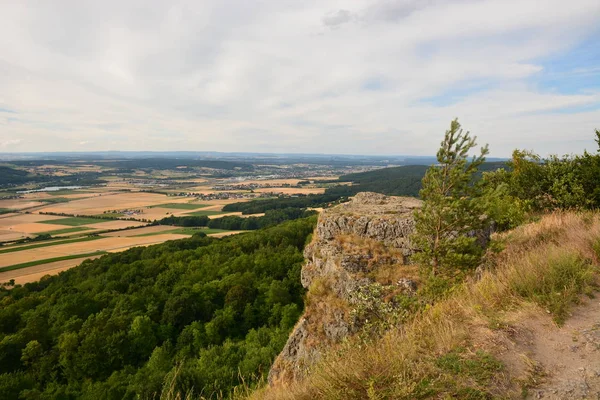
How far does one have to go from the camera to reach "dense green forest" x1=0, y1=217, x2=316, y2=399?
2105 cm

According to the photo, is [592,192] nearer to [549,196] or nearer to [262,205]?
[549,196]

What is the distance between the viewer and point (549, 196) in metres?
17.1

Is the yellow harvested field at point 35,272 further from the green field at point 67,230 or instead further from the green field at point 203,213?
the green field at point 203,213

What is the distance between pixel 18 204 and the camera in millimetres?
103000

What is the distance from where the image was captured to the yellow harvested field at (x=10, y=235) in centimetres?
6184

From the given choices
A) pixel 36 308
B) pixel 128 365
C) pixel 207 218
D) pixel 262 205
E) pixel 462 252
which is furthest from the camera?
pixel 262 205

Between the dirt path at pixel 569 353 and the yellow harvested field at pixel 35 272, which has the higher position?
the dirt path at pixel 569 353

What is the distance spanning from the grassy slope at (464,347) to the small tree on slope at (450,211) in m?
1.87

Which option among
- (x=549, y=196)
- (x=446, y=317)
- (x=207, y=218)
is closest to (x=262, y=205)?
(x=207, y=218)

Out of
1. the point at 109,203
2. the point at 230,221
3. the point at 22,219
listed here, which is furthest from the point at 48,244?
the point at 109,203

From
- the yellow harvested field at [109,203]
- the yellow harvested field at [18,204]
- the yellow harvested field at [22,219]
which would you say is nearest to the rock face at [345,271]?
the yellow harvested field at [22,219]

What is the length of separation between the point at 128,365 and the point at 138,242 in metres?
40.6

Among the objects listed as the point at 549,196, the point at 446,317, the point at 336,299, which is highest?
the point at 549,196

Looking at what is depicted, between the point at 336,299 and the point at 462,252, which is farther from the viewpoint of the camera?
the point at 336,299
